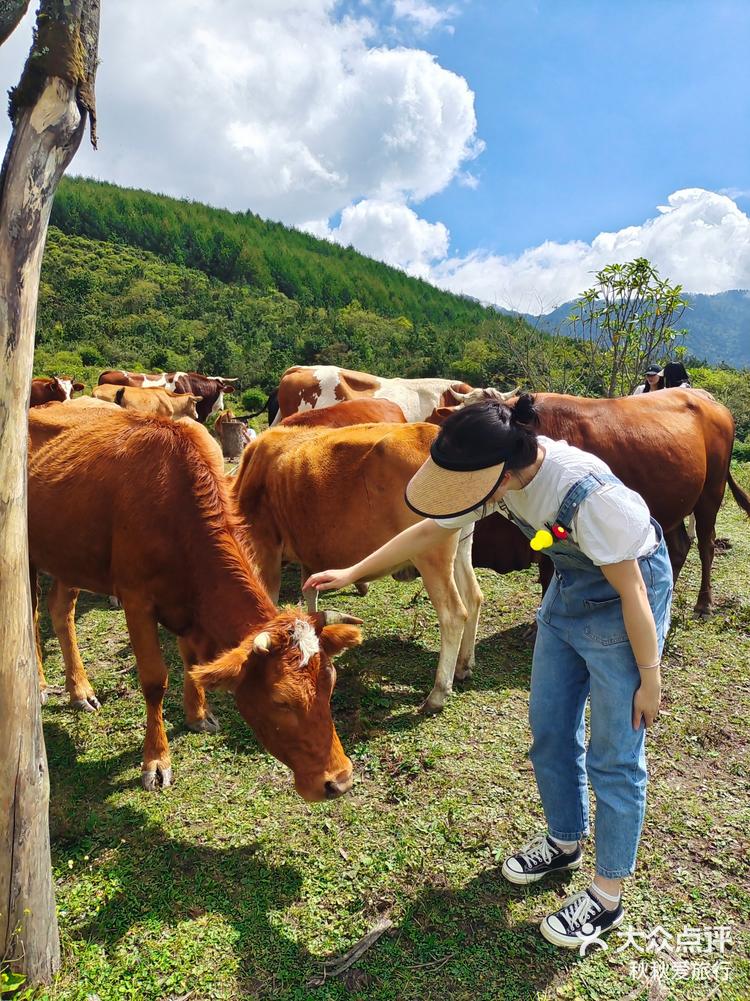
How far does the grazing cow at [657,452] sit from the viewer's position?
5234 mm

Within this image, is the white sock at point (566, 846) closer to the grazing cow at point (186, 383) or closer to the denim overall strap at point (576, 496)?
the denim overall strap at point (576, 496)

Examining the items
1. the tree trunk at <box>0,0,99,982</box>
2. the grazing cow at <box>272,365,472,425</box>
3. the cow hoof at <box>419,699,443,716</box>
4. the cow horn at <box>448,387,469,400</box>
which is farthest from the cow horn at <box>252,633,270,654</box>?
the grazing cow at <box>272,365,472,425</box>

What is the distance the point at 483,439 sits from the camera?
Answer: 2.01m

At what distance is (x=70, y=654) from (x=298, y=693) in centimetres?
248

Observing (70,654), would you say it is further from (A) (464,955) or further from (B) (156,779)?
(A) (464,955)

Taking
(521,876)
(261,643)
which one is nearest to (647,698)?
(521,876)

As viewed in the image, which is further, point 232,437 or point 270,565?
point 232,437

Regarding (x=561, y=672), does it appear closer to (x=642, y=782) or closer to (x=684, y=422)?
(x=642, y=782)

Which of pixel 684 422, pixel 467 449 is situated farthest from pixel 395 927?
pixel 684 422

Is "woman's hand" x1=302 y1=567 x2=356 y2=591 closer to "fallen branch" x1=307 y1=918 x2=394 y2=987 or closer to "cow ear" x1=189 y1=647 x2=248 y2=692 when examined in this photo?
"cow ear" x1=189 y1=647 x2=248 y2=692

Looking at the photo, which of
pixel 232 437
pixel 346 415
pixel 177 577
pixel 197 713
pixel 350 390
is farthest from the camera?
pixel 232 437

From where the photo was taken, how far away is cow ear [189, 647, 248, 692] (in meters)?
2.57

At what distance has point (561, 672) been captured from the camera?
2.57m

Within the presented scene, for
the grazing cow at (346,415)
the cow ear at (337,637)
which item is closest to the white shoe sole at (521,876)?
the cow ear at (337,637)
